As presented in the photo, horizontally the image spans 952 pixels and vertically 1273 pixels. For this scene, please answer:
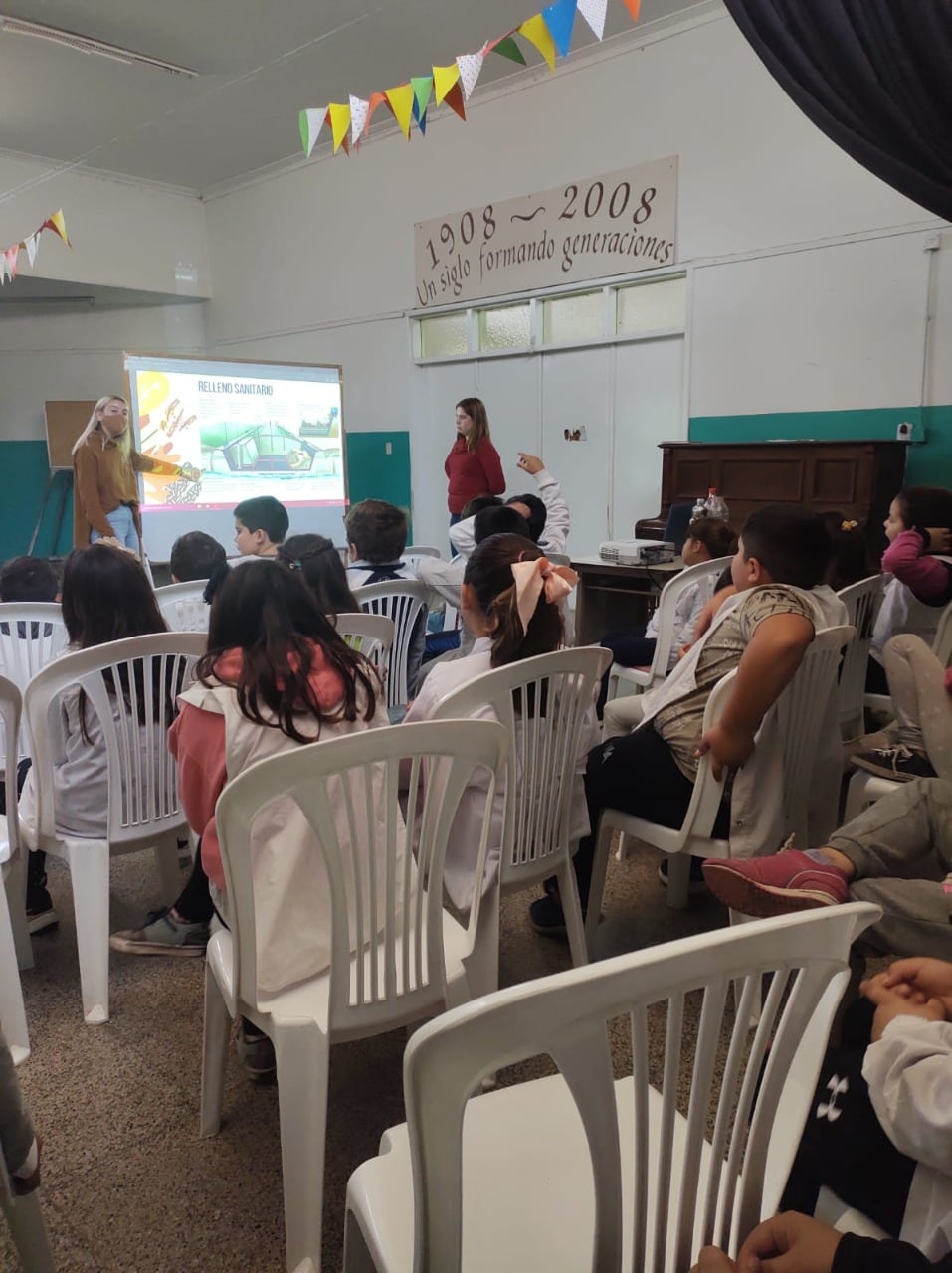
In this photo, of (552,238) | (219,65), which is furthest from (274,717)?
(219,65)

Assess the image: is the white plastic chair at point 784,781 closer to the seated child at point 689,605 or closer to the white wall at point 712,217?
the seated child at point 689,605

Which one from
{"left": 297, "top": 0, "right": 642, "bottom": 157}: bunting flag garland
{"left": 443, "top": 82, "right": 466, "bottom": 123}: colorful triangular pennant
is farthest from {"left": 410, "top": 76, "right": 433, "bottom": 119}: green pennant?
{"left": 443, "top": 82, "right": 466, "bottom": 123}: colorful triangular pennant

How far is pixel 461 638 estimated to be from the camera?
3.12m

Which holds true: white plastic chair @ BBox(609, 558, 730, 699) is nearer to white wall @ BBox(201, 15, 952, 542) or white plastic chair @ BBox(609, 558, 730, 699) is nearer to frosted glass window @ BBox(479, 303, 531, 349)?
white wall @ BBox(201, 15, 952, 542)

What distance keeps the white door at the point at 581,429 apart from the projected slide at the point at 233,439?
5.21 feet

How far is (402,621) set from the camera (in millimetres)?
2842

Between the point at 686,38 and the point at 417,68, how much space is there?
184 centimetres

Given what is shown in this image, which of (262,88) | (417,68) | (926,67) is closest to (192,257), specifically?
(262,88)

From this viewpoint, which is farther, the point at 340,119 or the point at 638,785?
the point at 340,119

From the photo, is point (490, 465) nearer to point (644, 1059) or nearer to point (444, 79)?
point (444, 79)

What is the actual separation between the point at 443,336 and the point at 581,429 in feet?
5.20

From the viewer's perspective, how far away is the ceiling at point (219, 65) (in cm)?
494

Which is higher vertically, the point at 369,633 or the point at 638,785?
the point at 369,633

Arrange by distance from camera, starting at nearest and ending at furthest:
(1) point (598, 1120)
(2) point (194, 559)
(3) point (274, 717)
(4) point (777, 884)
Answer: (1) point (598, 1120) → (3) point (274, 717) → (4) point (777, 884) → (2) point (194, 559)
